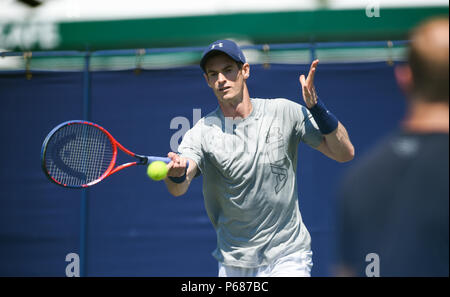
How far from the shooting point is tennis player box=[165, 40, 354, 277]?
94.0 inches

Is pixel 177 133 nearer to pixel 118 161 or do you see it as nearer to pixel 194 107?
pixel 194 107

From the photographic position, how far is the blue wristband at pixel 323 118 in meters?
2.25

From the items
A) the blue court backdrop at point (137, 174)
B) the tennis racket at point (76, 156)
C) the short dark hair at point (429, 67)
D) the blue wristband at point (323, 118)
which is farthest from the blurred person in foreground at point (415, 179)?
the blue court backdrop at point (137, 174)

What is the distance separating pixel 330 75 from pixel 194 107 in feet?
4.04

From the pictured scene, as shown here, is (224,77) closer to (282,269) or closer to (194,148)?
(194,148)

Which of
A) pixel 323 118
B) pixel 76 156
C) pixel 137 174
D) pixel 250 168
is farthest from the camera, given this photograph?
pixel 137 174

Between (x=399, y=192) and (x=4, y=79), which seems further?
(x=4, y=79)

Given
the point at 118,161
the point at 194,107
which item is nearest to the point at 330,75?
the point at 194,107

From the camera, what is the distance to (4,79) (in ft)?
13.7

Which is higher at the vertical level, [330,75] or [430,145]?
[330,75]

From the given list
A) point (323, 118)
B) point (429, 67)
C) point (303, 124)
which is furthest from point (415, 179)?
point (303, 124)

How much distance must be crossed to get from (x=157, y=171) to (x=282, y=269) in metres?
0.83

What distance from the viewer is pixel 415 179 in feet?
3.29

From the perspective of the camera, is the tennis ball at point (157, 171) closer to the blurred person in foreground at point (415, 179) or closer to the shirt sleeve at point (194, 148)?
the shirt sleeve at point (194, 148)
